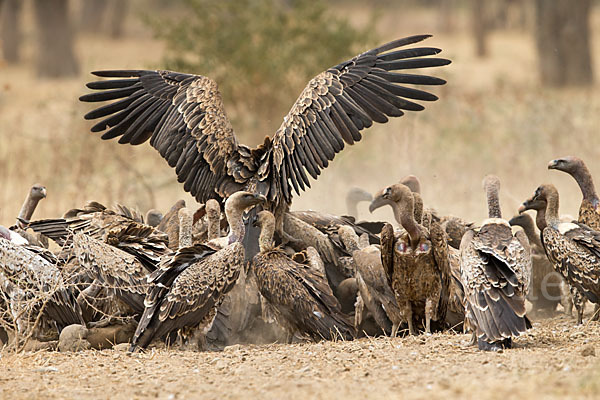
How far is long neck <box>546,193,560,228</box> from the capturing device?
6723 millimetres

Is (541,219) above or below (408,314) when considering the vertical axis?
above

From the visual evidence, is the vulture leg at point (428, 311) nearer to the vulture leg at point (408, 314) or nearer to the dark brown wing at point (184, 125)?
the vulture leg at point (408, 314)

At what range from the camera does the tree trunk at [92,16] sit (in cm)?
3587

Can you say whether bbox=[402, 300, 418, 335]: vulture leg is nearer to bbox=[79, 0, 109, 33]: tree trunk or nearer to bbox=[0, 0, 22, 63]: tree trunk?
bbox=[0, 0, 22, 63]: tree trunk

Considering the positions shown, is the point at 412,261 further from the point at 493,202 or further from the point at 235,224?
the point at 235,224

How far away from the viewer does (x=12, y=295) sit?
6250 millimetres

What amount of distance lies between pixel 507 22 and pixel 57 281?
33.2 meters

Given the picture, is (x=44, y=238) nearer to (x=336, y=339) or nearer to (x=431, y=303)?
(x=336, y=339)

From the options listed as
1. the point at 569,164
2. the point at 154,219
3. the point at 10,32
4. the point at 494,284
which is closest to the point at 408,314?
the point at 494,284

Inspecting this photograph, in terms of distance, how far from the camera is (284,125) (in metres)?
7.46

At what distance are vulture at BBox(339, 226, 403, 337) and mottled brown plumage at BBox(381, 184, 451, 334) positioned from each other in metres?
0.12

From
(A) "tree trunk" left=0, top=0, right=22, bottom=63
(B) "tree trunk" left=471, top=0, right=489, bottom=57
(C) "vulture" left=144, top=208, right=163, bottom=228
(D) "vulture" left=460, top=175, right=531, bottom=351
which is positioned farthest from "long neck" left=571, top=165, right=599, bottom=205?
(A) "tree trunk" left=0, top=0, right=22, bottom=63

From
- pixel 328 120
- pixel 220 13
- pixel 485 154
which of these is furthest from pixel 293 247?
pixel 220 13

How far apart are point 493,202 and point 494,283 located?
140cm
